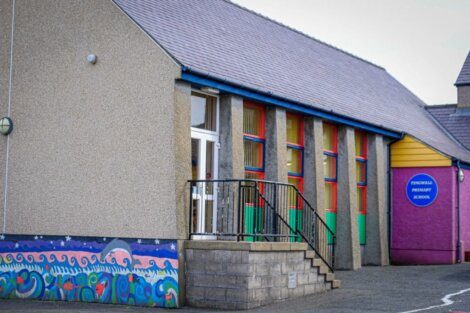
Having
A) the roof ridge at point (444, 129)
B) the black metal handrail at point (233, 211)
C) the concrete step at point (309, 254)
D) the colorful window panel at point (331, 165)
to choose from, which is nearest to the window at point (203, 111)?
the black metal handrail at point (233, 211)

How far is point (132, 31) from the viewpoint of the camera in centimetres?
1742

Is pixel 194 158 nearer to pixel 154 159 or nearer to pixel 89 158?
pixel 154 159

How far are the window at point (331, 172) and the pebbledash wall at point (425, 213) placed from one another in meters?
3.34

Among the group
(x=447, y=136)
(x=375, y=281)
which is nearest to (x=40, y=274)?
(x=375, y=281)

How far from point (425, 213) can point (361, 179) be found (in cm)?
226

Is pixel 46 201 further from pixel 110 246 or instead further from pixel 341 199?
pixel 341 199

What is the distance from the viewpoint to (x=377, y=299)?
1709 centimetres

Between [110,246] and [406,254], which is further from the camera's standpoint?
[406,254]

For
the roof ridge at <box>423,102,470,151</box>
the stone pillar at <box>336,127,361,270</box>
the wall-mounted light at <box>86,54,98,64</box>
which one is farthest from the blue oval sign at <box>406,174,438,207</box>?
the wall-mounted light at <box>86,54,98,64</box>

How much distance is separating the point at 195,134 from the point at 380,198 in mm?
9458

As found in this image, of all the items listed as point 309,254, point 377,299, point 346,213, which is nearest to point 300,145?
point 346,213

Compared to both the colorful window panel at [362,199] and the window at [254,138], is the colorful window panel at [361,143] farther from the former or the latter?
the window at [254,138]

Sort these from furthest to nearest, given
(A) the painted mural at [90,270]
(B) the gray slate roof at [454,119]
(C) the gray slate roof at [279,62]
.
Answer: (B) the gray slate roof at [454,119] → (C) the gray slate roof at [279,62] → (A) the painted mural at [90,270]

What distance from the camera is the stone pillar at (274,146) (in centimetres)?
2011
